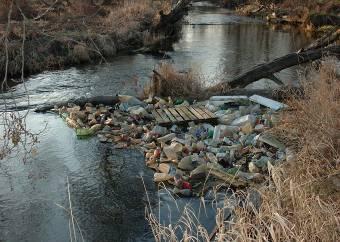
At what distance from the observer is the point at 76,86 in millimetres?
12250

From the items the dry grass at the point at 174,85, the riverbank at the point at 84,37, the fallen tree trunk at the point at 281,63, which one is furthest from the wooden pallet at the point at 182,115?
the riverbank at the point at 84,37

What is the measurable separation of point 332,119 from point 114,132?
13.5 ft

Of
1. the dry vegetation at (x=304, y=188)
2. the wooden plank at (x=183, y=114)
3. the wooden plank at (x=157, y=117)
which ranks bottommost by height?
the wooden plank at (x=157, y=117)

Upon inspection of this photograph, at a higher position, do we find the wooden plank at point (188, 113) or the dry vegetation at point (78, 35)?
the dry vegetation at point (78, 35)

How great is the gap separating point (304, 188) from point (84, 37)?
11456 millimetres

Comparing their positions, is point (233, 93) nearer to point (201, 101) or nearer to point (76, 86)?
point (201, 101)

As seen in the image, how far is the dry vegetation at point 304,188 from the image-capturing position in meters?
3.47

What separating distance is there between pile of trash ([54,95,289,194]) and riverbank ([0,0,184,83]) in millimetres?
2144

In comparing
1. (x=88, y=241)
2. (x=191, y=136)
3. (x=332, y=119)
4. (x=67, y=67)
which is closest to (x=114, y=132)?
(x=191, y=136)

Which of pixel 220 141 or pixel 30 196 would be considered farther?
pixel 220 141

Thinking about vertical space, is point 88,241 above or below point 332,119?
below

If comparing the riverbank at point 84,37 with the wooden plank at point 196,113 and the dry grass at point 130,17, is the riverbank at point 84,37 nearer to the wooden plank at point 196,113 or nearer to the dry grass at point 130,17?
the dry grass at point 130,17

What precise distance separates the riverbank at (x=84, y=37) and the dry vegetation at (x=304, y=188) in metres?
5.51

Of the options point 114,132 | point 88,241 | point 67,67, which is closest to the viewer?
point 88,241
